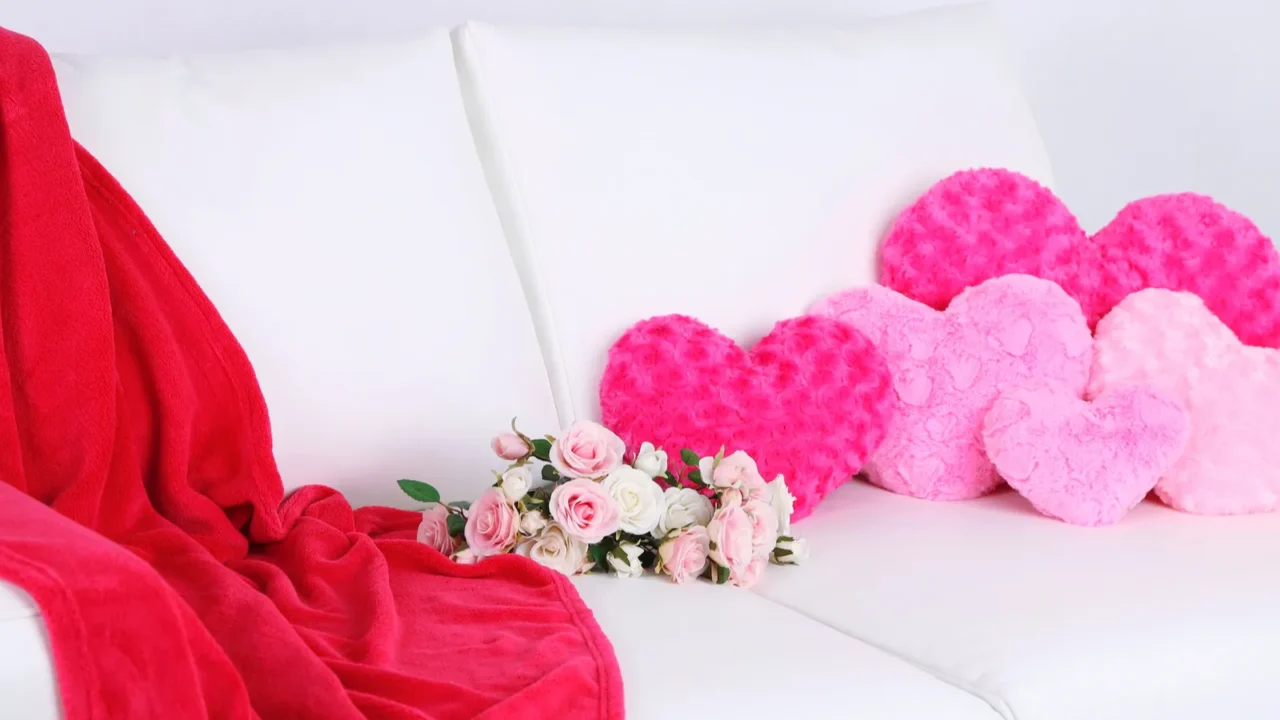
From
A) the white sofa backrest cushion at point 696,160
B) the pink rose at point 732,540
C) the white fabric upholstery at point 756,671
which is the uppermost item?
the white sofa backrest cushion at point 696,160

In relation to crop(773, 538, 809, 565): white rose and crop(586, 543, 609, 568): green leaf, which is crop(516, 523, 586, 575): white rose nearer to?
crop(586, 543, 609, 568): green leaf

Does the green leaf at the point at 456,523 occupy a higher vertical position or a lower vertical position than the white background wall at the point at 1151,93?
lower

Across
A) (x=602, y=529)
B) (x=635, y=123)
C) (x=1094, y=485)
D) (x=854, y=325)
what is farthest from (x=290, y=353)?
(x=1094, y=485)

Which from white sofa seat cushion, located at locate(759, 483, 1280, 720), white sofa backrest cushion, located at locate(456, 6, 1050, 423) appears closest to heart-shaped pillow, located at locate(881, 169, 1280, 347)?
white sofa backrest cushion, located at locate(456, 6, 1050, 423)

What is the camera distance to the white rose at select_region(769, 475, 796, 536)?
1430 millimetres

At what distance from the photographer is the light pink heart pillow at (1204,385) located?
1.57m

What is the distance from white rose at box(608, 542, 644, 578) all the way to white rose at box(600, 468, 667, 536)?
0.7 inches

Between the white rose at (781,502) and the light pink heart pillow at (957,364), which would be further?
the light pink heart pillow at (957,364)

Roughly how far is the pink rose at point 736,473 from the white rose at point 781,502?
0.03 meters

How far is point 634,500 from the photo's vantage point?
137cm

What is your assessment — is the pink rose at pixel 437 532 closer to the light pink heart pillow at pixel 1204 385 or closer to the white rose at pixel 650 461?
the white rose at pixel 650 461

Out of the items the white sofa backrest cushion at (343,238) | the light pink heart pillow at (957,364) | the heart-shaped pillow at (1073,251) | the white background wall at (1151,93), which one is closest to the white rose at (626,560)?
the white sofa backrest cushion at (343,238)

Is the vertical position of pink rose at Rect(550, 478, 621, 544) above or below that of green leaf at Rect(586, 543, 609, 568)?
above

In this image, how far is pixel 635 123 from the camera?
167cm
